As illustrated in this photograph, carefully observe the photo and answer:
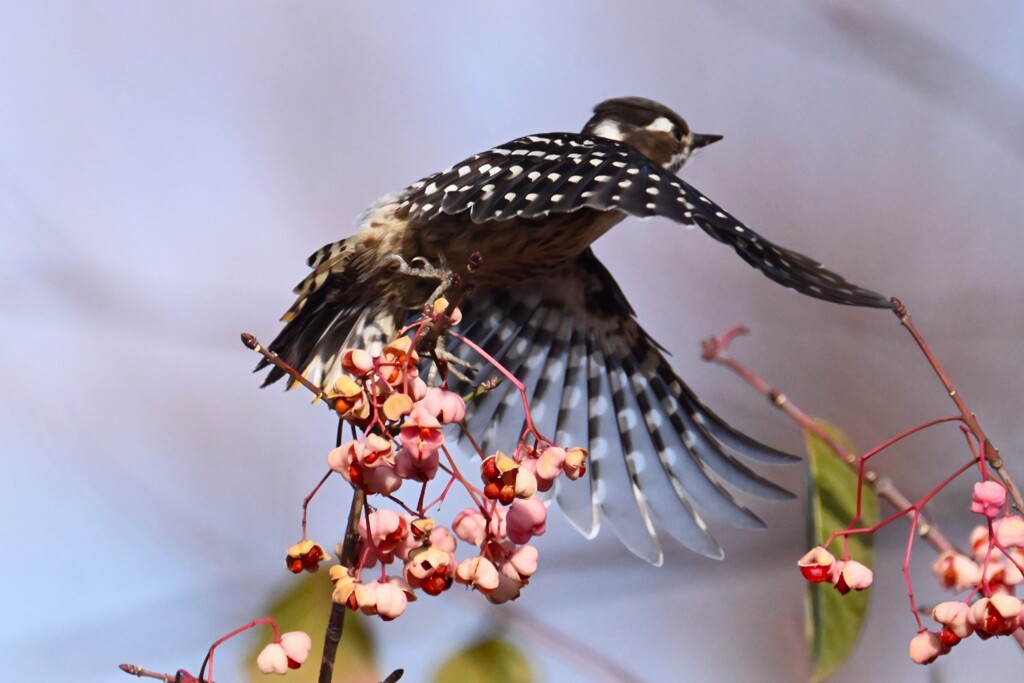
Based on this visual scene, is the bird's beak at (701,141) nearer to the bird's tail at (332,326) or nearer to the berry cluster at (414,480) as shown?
the bird's tail at (332,326)

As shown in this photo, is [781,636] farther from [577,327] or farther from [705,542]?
[577,327]

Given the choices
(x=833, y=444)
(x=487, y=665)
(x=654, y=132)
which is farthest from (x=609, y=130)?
(x=487, y=665)

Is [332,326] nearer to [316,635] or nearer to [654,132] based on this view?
[316,635]

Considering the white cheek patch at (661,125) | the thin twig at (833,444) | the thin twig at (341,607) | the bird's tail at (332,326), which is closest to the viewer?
the thin twig at (341,607)

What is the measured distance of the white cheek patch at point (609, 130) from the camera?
2.47 metres

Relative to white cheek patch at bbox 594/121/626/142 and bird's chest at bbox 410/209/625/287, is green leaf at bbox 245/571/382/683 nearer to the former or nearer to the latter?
bird's chest at bbox 410/209/625/287

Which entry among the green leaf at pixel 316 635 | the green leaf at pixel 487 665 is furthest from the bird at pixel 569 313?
the green leaf at pixel 487 665

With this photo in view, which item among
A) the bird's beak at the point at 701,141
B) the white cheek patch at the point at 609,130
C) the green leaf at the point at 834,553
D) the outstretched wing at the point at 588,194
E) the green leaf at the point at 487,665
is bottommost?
the green leaf at the point at 834,553

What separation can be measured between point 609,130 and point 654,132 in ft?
0.37

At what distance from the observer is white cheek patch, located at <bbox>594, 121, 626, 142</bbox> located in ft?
8.12

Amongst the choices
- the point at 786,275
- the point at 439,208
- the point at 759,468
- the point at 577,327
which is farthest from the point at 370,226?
the point at 759,468

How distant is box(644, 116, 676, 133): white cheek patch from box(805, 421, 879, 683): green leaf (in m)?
0.96

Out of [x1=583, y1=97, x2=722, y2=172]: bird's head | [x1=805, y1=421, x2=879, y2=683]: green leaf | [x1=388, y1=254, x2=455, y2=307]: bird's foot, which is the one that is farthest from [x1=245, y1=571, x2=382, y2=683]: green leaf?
[x1=583, y1=97, x2=722, y2=172]: bird's head

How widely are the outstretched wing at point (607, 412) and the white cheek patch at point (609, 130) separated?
0.35m
